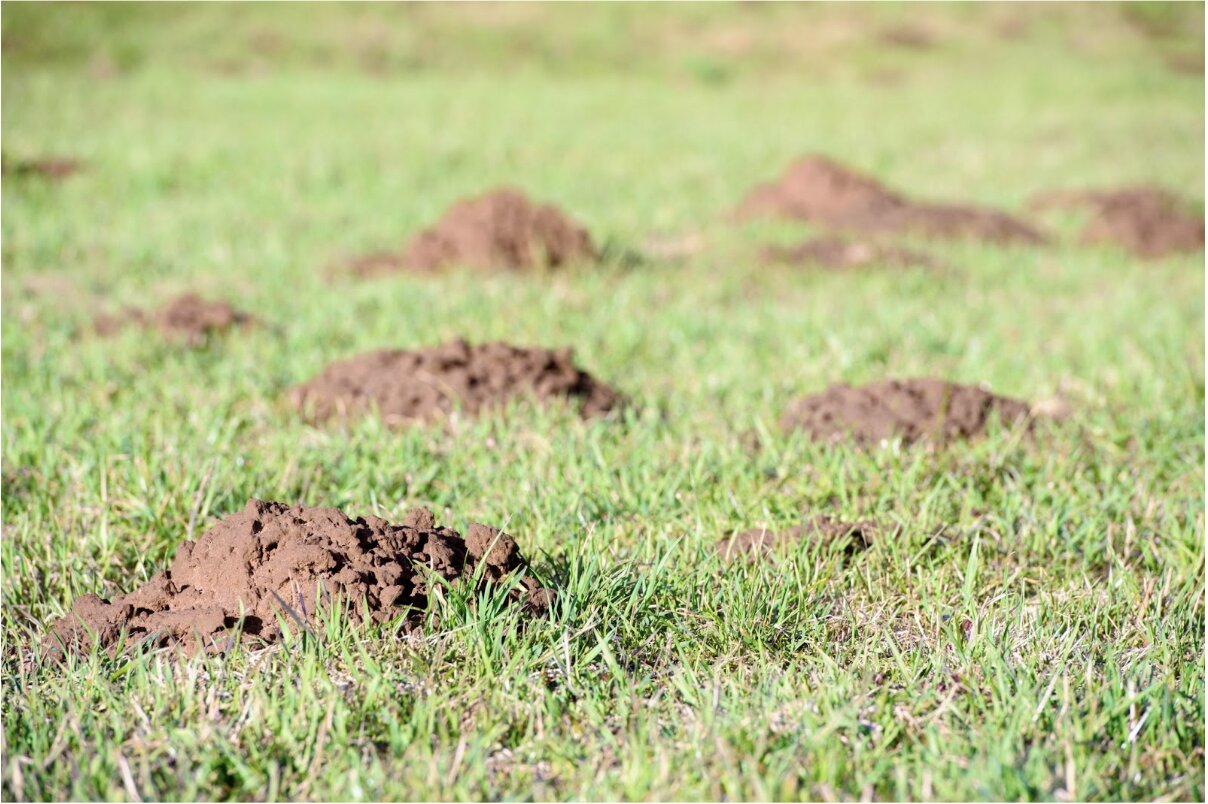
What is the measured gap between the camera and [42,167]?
800 centimetres

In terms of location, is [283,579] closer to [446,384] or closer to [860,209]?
[446,384]

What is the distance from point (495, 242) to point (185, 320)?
5.72 feet

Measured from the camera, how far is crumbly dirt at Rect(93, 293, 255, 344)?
447 centimetres

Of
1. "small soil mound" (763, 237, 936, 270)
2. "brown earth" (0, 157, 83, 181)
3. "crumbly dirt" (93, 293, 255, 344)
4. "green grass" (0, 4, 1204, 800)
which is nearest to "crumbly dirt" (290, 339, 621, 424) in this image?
"green grass" (0, 4, 1204, 800)

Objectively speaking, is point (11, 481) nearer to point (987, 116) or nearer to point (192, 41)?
point (987, 116)

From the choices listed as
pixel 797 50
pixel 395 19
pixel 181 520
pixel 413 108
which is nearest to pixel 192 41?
pixel 395 19

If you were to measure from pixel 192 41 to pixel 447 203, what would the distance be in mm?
10790

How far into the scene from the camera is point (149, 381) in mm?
3887

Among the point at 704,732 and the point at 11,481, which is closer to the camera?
the point at 704,732

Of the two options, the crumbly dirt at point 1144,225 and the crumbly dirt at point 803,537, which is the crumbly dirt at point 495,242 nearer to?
the crumbly dirt at point 803,537

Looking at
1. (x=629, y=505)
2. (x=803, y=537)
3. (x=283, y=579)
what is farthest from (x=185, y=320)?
(x=803, y=537)

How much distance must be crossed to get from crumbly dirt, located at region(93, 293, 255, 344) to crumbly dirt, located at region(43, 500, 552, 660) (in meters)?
2.38

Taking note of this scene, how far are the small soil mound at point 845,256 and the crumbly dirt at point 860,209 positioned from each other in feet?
2.19

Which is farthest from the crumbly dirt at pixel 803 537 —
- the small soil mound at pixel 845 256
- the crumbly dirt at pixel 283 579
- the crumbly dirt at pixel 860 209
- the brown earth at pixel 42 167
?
the brown earth at pixel 42 167
